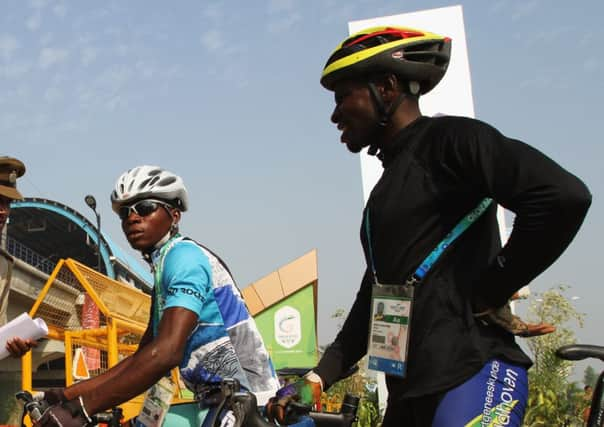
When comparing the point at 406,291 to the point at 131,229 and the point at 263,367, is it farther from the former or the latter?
the point at 131,229

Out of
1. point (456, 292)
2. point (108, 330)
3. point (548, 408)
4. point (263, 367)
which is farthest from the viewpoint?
point (548, 408)

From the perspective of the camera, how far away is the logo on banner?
1811cm

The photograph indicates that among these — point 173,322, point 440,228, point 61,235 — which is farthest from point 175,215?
point 61,235

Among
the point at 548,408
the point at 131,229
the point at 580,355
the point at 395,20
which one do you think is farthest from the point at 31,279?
the point at 580,355

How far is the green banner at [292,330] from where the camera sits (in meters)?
17.8

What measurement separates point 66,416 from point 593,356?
72.1 inches

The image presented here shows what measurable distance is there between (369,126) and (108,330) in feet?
19.5

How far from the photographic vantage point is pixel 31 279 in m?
24.5

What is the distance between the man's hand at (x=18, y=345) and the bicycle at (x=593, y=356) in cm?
338

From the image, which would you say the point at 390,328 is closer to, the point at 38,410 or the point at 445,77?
the point at 38,410

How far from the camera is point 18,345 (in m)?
4.79

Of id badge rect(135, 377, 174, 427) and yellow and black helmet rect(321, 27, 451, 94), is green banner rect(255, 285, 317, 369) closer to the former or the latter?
id badge rect(135, 377, 174, 427)

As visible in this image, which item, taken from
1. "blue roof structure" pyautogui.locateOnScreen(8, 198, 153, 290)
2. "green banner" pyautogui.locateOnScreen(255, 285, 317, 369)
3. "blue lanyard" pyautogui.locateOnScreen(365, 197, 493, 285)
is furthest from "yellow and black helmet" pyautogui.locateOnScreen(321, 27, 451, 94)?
"blue roof structure" pyautogui.locateOnScreen(8, 198, 153, 290)

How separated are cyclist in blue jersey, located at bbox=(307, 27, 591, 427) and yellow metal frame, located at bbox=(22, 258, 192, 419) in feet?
17.6
